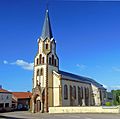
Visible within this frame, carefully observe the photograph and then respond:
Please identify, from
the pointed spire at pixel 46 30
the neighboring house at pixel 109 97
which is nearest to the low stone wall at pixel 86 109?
the pointed spire at pixel 46 30

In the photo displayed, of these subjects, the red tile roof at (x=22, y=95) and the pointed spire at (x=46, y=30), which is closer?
the pointed spire at (x=46, y=30)

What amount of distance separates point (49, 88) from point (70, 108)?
7.39 m

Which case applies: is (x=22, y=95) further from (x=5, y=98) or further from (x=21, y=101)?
(x=5, y=98)

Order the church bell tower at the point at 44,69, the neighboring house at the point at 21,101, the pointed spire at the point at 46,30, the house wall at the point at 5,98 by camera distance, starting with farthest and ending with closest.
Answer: the neighboring house at the point at 21,101 → the house wall at the point at 5,98 → the pointed spire at the point at 46,30 → the church bell tower at the point at 44,69

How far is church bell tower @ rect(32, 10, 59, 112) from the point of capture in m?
52.6

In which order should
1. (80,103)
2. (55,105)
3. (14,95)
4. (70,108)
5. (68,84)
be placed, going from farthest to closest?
(14,95), (80,103), (68,84), (55,105), (70,108)

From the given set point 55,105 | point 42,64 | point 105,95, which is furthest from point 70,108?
point 105,95

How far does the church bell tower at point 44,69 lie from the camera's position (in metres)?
52.6

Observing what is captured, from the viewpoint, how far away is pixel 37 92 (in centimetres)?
5322

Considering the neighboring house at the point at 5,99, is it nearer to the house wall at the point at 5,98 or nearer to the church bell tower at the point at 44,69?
the house wall at the point at 5,98

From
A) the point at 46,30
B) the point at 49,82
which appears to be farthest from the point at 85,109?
the point at 46,30

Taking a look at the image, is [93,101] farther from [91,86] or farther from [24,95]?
[24,95]

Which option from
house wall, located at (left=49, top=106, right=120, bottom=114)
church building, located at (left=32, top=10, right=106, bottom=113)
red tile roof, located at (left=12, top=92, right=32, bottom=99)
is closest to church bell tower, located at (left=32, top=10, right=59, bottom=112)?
church building, located at (left=32, top=10, right=106, bottom=113)

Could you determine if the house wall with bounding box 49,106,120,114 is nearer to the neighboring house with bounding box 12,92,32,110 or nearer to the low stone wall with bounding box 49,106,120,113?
the low stone wall with bounding box 49,106,120,113
